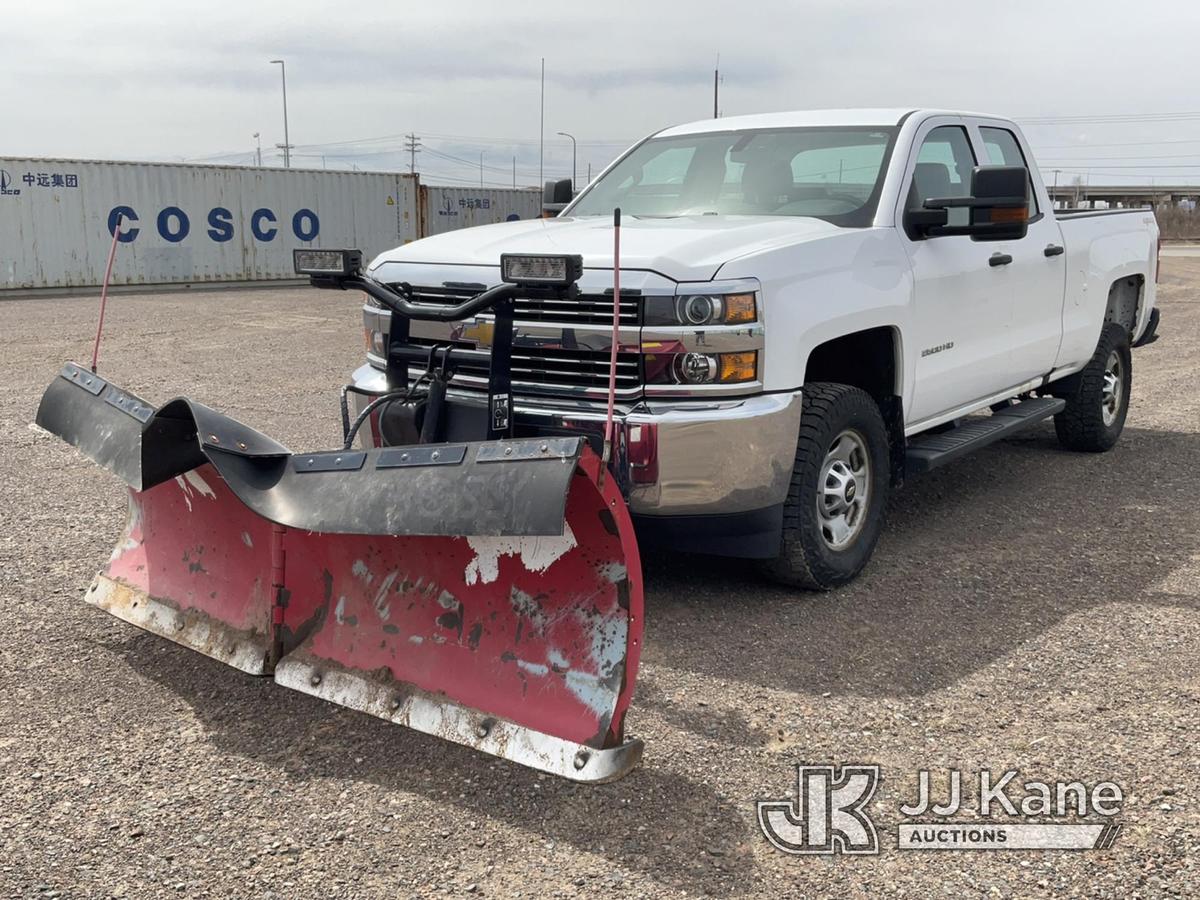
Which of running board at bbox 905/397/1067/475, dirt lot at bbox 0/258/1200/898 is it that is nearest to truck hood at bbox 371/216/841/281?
running board at bbox 905/397/1067/475

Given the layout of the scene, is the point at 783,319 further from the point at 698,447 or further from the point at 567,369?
the point at 567,369

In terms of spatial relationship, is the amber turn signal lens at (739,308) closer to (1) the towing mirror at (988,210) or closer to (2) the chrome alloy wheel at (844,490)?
(2) the chrome alloy wheel at (844,490)

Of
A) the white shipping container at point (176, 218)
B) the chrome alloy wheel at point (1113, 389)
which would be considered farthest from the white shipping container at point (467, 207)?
the chrome alloy wheel at point (1113, 389)

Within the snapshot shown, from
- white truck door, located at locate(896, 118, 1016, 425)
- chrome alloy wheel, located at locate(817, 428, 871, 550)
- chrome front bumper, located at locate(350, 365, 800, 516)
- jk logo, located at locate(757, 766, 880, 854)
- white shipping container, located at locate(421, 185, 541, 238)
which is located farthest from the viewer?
white shipping container, located at locate(421, 185, 541, 238)

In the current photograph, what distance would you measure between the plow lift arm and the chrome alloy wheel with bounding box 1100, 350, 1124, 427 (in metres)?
4.72

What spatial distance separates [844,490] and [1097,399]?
3.27 metres

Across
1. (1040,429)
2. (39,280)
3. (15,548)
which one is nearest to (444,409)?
(15,548)

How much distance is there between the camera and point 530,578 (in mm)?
3223

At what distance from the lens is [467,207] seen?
29.7 meters

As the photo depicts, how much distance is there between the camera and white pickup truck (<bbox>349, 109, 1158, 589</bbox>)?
3.98 m

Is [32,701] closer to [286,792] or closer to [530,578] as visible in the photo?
[286,792]

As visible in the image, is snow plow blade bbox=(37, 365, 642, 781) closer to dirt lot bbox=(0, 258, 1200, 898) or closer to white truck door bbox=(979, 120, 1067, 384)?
dirt lot bbox=(0, 258, 1200, 898)

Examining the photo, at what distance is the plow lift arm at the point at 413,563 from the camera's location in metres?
2.95

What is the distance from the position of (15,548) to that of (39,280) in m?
19.6
